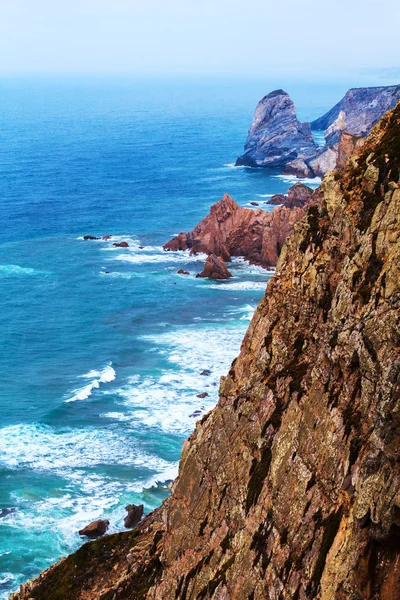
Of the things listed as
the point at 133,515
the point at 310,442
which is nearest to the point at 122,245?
the point at 133,515

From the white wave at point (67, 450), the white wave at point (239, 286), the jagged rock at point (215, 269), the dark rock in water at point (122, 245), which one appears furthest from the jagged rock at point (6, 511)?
the dark rock in water at point (122, 245)

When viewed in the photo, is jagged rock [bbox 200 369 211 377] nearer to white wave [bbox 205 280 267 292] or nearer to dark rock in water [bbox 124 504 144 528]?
dark rock in water [bbox 124 504 144 528]

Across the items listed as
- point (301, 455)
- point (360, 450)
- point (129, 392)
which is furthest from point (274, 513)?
point (129, 392)

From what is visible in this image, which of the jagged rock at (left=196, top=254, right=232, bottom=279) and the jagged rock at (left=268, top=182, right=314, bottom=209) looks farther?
the jagged rock at (left=268, top=182, right=314, bottom=209)

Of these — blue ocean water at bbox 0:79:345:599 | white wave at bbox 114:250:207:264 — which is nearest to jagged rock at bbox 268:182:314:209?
blue ocean water at bbox 0:79:345:599

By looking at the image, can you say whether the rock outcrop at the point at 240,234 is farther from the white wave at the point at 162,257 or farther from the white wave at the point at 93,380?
the white wave at the point at 93,380

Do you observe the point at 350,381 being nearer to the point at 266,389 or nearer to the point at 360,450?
the point at 360,450

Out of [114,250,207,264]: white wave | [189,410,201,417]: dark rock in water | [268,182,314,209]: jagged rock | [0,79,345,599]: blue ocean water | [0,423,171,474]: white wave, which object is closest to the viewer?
[0,79,345,599]: blue ocean water
